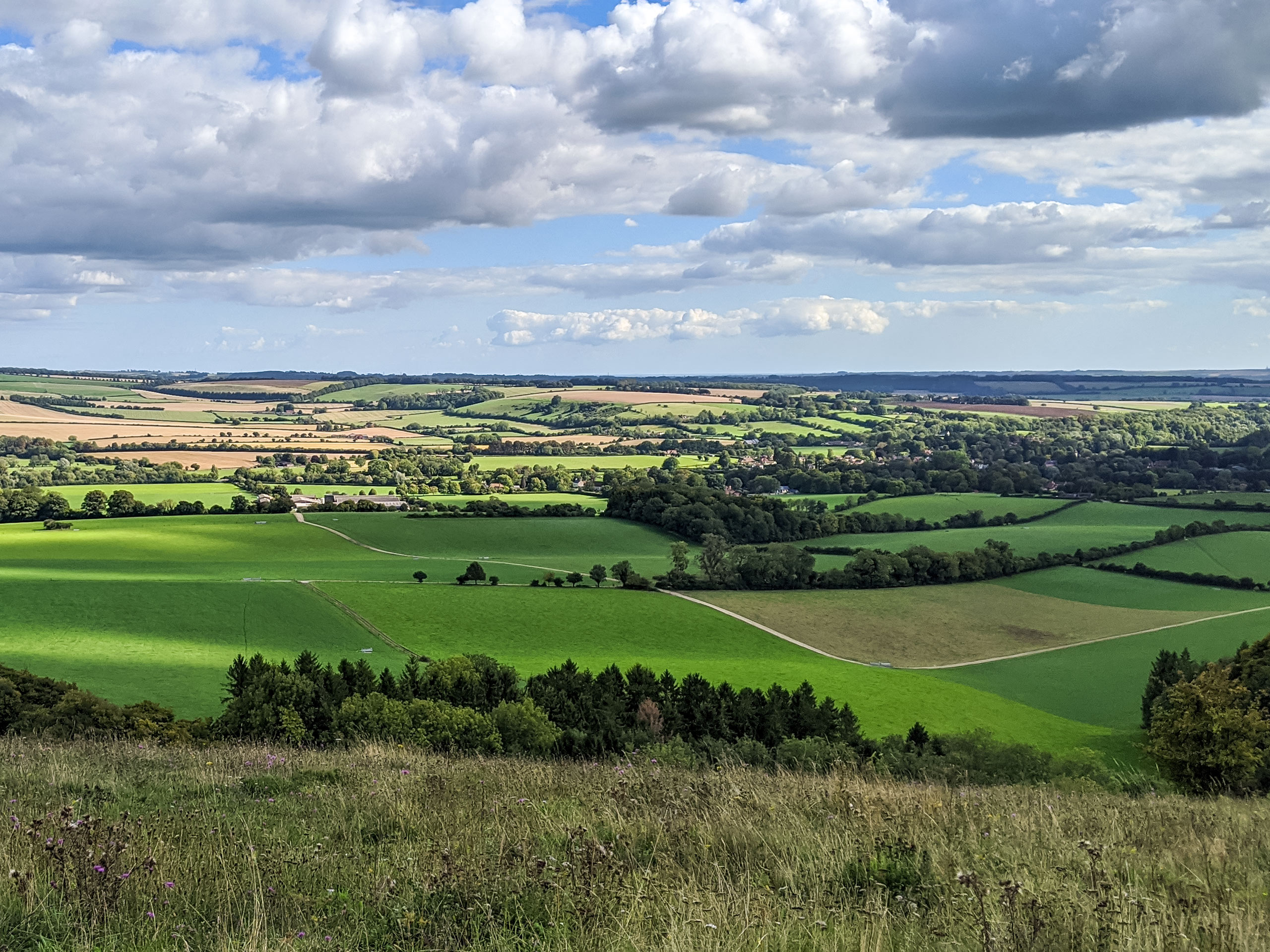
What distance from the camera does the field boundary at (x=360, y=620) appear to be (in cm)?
5431

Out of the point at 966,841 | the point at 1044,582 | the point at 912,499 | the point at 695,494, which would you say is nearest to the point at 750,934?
the point at 966,841

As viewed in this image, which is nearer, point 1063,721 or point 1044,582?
point 1063,721

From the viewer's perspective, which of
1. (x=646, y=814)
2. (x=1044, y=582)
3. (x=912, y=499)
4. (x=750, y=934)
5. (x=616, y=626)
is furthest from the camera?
(x=912, y=499)

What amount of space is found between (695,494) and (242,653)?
65.4 metres

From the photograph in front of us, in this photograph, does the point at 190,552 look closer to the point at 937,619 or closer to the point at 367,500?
the point at 367,500

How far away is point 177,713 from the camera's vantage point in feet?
127

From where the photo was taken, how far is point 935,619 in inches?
2726

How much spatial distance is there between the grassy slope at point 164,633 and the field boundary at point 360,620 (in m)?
0.49

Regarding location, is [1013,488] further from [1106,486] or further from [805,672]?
[805,672]

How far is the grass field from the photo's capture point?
8062 centimetres

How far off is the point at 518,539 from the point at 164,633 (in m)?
43.0

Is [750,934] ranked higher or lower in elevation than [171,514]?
higher

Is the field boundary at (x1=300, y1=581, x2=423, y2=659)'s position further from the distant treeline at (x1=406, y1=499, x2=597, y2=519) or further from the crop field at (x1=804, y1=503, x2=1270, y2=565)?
the crop field at (x1=804, y1=503, x2=1270, y2=565)

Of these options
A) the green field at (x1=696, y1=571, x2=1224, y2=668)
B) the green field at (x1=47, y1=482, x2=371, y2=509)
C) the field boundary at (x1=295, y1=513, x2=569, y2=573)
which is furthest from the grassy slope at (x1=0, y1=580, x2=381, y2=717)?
the green field at (x1=47, y1=482, x2=371, y2=509)
